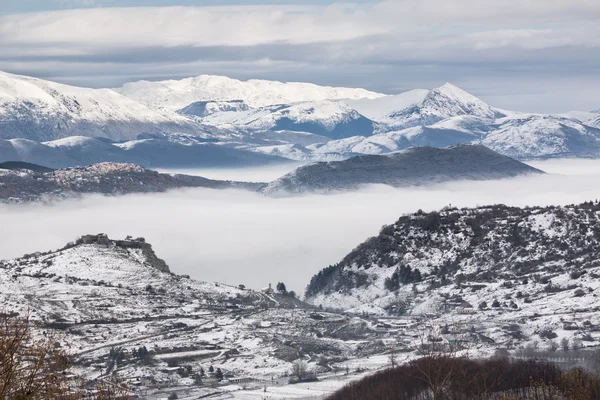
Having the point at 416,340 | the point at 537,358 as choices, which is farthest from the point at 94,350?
the point at 537,358

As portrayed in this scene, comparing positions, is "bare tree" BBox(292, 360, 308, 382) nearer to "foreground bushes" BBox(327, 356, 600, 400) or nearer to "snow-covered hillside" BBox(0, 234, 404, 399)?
"snow-covered hillside" BBox(0, 234, 404, 399)

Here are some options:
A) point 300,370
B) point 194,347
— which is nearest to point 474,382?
point 300,370

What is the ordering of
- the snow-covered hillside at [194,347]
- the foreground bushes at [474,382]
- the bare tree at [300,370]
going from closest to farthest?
1. the foreground bushes at [474,382]
2. the snow-covered hillside at [194,347]
3. the bare tree at [300,370]

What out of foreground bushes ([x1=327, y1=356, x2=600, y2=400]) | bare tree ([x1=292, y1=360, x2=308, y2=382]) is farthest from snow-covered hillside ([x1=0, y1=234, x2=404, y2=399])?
foreground bushes ([x1=327, y1=356, x2=600, y2=400])

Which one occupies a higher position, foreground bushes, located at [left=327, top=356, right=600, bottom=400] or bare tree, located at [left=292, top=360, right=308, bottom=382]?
foreground bushes, located at [left=327, top=356, right=600, bottom=400]

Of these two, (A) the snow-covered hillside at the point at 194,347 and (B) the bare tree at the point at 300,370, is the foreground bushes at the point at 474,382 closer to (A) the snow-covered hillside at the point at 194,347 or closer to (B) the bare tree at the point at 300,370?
(A) the snow-covered hillside at the point at 194,347

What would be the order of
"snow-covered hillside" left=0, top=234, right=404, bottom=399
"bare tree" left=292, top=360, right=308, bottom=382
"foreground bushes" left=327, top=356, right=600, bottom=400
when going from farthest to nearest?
1. "bare tree" left=292, top=360, right=308, bottom=382
2. "snow-covered hillside" left=0, top=234, right=404, bottom=399
3. "foreground bushes" left=327, top=356, right=600, bottom=400

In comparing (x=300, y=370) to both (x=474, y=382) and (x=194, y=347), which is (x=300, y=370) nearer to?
(x=194, y=347)

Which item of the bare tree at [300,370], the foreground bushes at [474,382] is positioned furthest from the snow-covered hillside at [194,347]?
the foreground bushes at [474,382]
